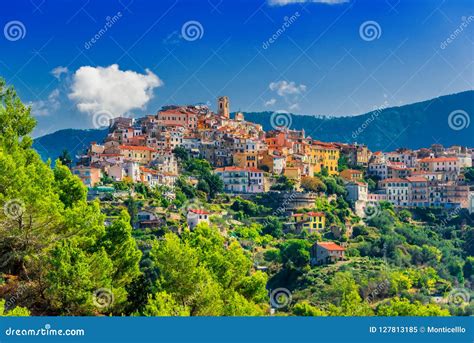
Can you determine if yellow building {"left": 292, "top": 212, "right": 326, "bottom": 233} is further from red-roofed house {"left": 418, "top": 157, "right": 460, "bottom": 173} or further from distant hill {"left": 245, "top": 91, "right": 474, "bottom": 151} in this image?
distant hill {"left": 245, "top": 91, "right": 474, "bottom": 151}

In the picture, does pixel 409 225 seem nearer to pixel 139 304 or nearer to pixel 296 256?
pixel 296 256

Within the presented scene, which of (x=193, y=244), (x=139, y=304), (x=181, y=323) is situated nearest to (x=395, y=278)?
(x=193, y=244)

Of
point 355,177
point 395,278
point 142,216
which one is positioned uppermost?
point 355,177

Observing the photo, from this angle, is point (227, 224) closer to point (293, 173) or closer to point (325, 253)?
point (325, 253)

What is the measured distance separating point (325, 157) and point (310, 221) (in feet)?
34.2

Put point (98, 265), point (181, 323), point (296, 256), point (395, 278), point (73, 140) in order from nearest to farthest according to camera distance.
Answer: point (181, 323), point (98, 265), point (395, 278), point (296, 256), point (73, 140)

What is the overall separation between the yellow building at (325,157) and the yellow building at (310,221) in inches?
337

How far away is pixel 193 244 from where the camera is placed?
41.6 feet

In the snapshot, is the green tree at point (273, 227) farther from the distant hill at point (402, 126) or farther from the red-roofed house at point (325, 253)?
the distant hill at point (402, 126)

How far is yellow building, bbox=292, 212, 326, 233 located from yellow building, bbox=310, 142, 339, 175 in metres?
8.55

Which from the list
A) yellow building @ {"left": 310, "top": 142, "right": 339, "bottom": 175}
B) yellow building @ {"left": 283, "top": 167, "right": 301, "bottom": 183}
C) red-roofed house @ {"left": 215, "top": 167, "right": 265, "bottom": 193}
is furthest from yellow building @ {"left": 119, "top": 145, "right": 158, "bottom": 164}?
yellow building @ {"left": 310, "top": 142, "right": 339, "bottom": 175}

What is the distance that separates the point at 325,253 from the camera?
92.0 feet

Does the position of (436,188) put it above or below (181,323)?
above

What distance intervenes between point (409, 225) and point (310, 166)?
22.1 ft
